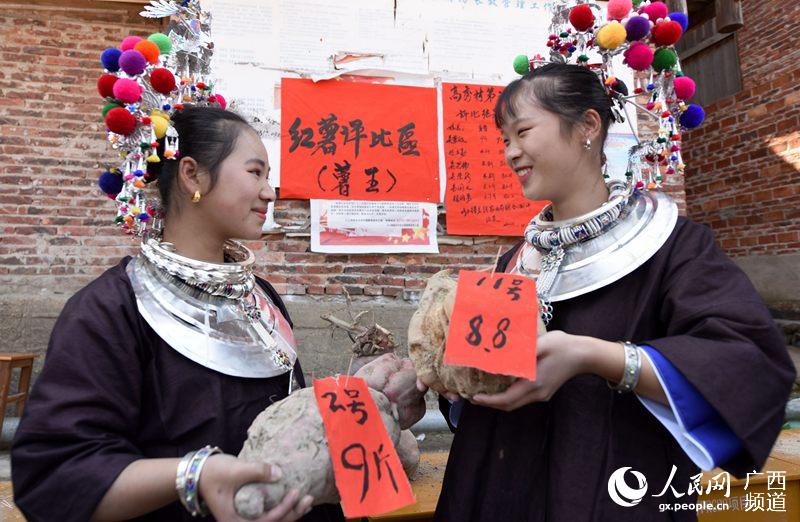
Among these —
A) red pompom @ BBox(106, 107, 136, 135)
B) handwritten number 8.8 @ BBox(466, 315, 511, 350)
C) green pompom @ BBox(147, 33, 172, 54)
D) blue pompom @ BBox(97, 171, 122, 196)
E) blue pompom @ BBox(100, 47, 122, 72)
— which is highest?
green pompom @ BBox(147, 33, 172, 54)

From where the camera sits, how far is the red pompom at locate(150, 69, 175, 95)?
1479 millimetres

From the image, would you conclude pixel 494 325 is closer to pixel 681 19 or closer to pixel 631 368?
pixel 631 368

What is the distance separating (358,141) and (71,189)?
2.28 m

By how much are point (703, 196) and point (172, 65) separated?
23.9 feet

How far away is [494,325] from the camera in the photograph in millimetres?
1025

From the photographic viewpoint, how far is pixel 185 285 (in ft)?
4.59

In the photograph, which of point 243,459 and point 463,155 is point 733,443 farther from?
point 463,155

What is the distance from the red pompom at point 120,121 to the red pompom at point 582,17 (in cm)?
133

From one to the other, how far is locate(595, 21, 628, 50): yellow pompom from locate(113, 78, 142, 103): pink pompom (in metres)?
1.34

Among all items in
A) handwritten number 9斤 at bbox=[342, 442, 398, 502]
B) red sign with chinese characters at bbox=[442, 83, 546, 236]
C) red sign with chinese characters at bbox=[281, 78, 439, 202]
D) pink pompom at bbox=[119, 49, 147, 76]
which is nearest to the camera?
handwritten number 9斤 at bbox=[342, 442, 398, 502]

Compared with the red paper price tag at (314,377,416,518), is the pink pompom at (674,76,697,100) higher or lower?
higher

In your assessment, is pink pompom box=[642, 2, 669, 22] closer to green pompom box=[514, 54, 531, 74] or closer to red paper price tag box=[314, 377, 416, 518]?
green pompom box=[514, 54, 531, 74]

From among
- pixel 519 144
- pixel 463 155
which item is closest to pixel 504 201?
pixel 463 155

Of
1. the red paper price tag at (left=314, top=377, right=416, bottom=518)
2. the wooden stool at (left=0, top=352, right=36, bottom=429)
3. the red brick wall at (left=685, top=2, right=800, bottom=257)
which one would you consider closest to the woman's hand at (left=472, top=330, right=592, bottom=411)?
the red paper price tag at (left=314, top=377, right=416, bottom=518)
